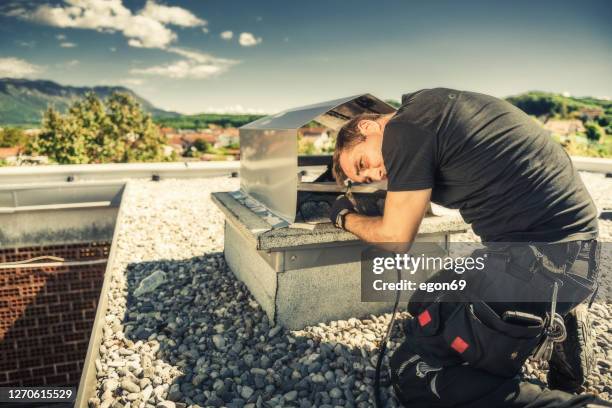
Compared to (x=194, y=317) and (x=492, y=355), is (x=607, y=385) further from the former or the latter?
(x=194, y=317)

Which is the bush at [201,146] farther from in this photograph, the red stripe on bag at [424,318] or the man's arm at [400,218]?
the red stripe on bag at [424,318]

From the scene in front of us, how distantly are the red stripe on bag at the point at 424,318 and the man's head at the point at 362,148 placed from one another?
0.88 metres

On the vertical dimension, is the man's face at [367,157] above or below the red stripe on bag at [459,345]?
above

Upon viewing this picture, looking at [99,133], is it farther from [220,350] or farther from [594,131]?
[594,131]

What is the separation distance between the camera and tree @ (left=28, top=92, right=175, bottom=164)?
22.9 m

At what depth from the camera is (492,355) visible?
189 centimetres

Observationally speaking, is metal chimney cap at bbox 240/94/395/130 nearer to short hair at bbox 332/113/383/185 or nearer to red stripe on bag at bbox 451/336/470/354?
short hair at bbox 332/113/383/185

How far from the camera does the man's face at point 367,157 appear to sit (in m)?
2.39

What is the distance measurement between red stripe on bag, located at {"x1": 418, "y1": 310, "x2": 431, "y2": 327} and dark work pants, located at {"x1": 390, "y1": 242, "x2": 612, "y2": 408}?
0.08 m

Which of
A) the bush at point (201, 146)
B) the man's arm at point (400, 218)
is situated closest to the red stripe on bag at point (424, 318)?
the man's arm at point (400, 218)

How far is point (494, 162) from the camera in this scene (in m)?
Result: 1.94

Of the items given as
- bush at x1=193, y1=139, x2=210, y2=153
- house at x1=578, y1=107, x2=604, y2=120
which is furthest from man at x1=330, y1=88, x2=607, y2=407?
bush at x1=193, y1=139, x2=210, y2=153

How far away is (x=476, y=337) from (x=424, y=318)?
272 mm

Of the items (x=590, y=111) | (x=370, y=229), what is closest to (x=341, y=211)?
(x=370, y=229)
